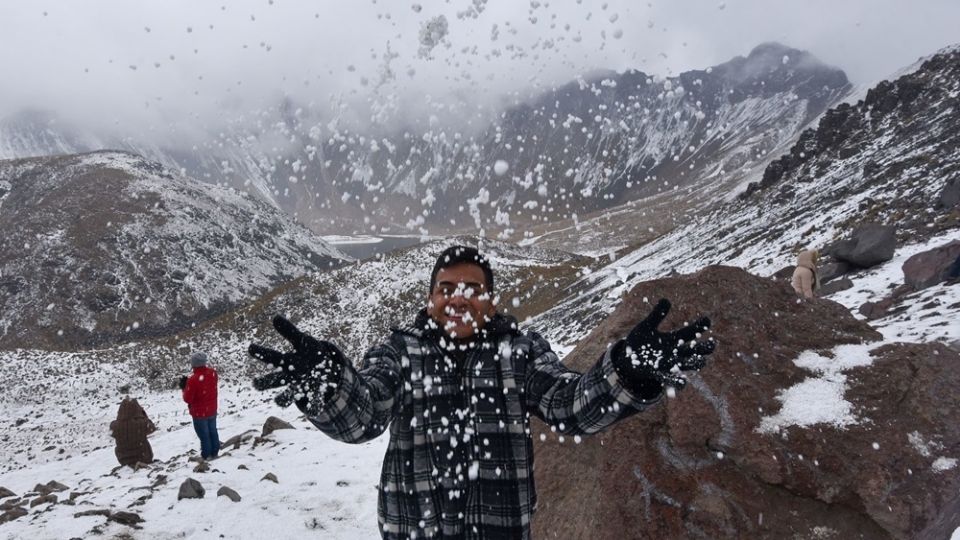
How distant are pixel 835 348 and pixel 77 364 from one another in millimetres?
32819

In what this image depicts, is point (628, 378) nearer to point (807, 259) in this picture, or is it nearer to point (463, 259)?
point (463, 259)

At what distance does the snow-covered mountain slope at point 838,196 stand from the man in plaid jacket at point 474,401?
12.2 feet

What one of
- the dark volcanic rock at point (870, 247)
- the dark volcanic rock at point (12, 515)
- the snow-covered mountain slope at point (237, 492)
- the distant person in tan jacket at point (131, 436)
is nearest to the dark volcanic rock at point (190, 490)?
the snow-covered mountain slope at point (237, 492)

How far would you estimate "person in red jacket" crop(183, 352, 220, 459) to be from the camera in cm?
1041

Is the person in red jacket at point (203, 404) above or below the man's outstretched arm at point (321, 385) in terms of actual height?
below

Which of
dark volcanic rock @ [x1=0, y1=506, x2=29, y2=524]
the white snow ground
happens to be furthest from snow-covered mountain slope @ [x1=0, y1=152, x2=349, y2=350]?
dark volcanic rock @ [x1=0, y1=506, x2=29, y2=524]

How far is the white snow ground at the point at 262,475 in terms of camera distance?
20.5 ft

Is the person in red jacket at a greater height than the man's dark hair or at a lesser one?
A: lesser

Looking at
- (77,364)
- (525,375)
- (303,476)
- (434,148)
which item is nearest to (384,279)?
(77,364)

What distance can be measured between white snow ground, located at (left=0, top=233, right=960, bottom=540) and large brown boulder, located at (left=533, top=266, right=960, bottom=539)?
16cm

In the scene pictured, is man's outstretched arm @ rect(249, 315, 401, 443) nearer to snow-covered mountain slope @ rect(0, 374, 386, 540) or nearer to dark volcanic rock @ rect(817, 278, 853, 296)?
snow-covered mountain slope @ rect(0, 374, 386, 540)

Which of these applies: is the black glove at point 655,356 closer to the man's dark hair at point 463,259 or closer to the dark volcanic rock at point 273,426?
the man's dark hair at point 463,259

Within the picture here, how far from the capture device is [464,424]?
2721mm

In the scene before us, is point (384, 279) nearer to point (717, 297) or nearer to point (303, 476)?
point (303, 476)
